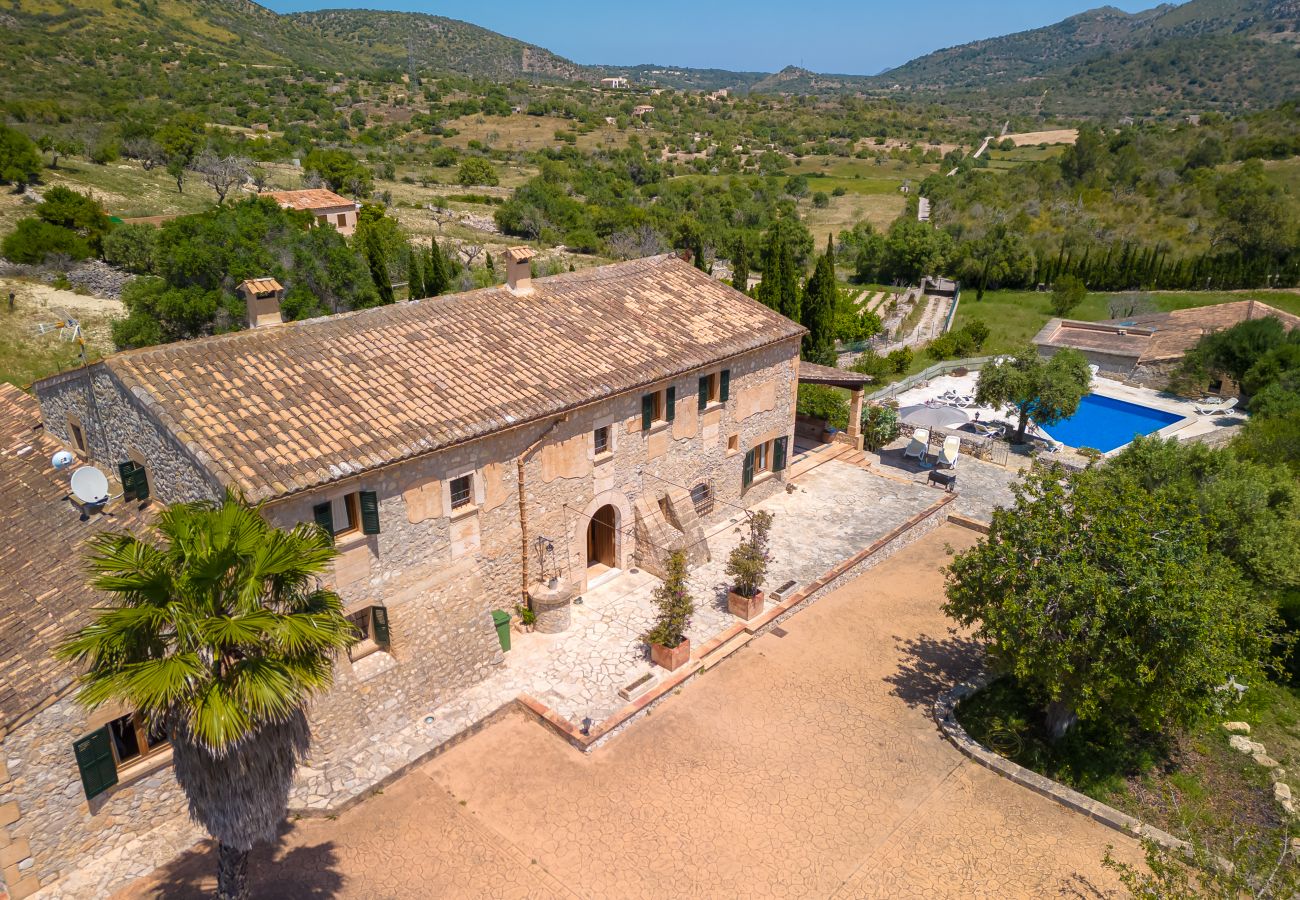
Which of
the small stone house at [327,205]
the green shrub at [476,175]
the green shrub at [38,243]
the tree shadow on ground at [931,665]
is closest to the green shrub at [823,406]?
the tree shadow on ground at [931,665]

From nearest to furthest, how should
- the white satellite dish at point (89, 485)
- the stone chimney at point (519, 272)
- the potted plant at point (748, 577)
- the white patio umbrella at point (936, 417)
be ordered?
the white satellite dish at point (89, 485), the potted plant at point (748, 577), the stone chimney at point (519, 272), the white patio umbrella at point (936, 417)

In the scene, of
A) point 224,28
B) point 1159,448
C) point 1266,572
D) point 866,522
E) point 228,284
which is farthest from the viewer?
point 224,28

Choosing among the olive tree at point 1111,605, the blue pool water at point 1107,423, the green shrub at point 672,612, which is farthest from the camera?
the blue pool water at point 1107,423

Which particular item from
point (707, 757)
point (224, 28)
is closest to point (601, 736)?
point (707, 757)

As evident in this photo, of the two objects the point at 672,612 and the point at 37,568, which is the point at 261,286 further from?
the point at 672,612

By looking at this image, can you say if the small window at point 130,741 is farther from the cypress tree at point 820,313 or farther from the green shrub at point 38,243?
the green shrub at point 38,243

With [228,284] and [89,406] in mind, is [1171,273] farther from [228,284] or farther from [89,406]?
[89,406]

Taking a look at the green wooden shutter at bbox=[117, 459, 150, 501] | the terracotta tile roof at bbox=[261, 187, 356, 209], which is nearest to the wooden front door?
the green wooden shutter at bbox=[117, 459, 150, 501]

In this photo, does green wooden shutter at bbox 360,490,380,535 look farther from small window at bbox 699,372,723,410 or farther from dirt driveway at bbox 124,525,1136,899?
small window at bbox 699,372,723,410
